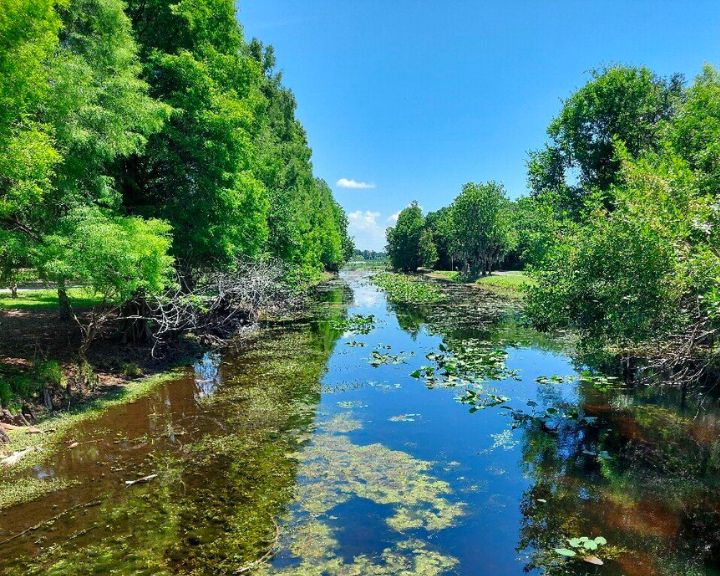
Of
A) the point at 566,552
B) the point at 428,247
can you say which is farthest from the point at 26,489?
the point at 428,247

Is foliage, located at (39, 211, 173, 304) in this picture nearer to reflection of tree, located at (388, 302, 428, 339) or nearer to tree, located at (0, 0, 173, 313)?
tree, located at (0, 0, 173, 313)

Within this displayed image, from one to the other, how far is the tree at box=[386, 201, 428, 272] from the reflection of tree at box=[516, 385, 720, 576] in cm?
8489

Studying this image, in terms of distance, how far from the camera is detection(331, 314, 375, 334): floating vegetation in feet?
92.6

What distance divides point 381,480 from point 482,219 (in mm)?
58651

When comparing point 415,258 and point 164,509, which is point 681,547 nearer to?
point 164,509

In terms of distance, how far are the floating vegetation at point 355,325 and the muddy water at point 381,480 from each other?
10.8 m

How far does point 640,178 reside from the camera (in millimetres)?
11664

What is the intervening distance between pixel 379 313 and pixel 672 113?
2336cm

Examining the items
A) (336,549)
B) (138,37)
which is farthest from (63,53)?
(336,549)

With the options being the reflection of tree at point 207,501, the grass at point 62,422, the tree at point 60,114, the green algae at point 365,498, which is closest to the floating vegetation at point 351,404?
the reflection of tree at point 207,501

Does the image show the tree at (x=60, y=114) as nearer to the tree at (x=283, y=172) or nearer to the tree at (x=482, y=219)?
the tree at (x=283, y=172)

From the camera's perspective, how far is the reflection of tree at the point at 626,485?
715 cm

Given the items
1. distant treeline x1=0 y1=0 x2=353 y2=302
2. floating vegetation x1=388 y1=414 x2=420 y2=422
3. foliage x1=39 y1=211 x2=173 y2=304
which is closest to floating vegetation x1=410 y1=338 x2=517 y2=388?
floating vegetation x1=388 y1=414 x2=420 y2=422

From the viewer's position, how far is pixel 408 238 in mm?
99375
